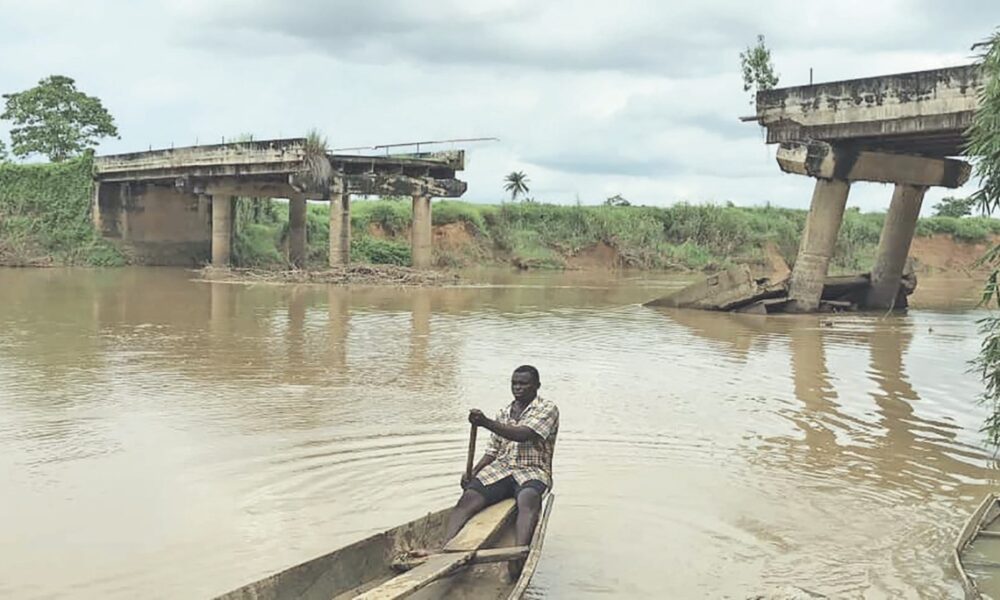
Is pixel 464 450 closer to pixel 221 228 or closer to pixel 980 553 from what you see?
pixel 980 553

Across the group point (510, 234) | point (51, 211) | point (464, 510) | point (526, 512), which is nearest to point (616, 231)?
point (510, 234)

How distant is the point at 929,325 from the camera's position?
2269cm

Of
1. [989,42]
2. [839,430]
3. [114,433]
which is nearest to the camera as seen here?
[989,42]

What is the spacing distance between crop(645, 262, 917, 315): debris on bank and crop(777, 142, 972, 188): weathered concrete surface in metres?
2.73

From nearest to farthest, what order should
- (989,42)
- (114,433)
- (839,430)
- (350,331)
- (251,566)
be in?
(251,566) < (989,42) < (114,433) < (839,430) < (350,331)

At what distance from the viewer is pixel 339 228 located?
102 ft

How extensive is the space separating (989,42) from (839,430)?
192 inches

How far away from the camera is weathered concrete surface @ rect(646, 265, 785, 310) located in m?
23.6

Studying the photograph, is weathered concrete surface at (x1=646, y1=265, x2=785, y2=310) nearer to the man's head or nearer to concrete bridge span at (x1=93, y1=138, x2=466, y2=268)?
concrete bridge span at (x1=93, y1=138, x2=466, y2=268)

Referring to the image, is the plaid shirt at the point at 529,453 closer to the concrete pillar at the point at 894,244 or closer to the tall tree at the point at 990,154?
the tall tree at the point at 990,154

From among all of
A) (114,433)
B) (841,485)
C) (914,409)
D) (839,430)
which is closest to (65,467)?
(114,433)

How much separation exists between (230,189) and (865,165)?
69.3 feet

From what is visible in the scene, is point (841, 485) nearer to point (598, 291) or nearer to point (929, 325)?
point (929, 325)

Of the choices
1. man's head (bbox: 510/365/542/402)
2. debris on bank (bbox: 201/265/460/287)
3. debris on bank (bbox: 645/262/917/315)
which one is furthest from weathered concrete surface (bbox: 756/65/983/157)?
man's head (bbox: 510/365/542/402)
